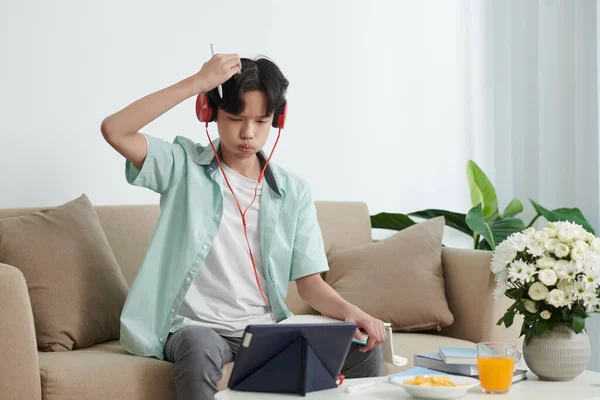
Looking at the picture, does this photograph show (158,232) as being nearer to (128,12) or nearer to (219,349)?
(219,349)

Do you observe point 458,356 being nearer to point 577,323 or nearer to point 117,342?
point 577,323

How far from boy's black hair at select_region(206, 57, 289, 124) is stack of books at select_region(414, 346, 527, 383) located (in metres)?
0.75

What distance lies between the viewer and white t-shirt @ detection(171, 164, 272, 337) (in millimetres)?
2094

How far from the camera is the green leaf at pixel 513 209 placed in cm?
348

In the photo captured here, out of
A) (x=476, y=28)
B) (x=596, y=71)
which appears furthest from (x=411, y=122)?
(x=596, y=71)

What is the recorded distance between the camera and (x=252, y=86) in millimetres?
2102

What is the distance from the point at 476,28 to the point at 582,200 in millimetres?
917

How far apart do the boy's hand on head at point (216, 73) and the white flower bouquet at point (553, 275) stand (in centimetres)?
80

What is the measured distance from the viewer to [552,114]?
12.1 ft

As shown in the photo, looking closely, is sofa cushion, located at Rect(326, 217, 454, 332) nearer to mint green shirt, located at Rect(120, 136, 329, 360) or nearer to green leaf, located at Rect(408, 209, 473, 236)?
mint green shirt, located at Rect(120, 136, 329, 360)

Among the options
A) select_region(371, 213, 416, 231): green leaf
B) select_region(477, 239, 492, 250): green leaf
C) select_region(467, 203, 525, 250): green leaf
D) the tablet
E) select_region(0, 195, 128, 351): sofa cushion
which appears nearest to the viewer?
the tablet

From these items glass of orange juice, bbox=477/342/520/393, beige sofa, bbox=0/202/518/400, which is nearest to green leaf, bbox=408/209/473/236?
beige sofa, bbox=0/202/518/400

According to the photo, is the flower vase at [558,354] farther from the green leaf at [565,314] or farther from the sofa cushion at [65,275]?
the sofa cushion at [65,275]

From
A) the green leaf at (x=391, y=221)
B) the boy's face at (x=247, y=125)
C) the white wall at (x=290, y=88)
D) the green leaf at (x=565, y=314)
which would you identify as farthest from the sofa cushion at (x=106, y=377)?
the green leaf at (x=391, y=221)
